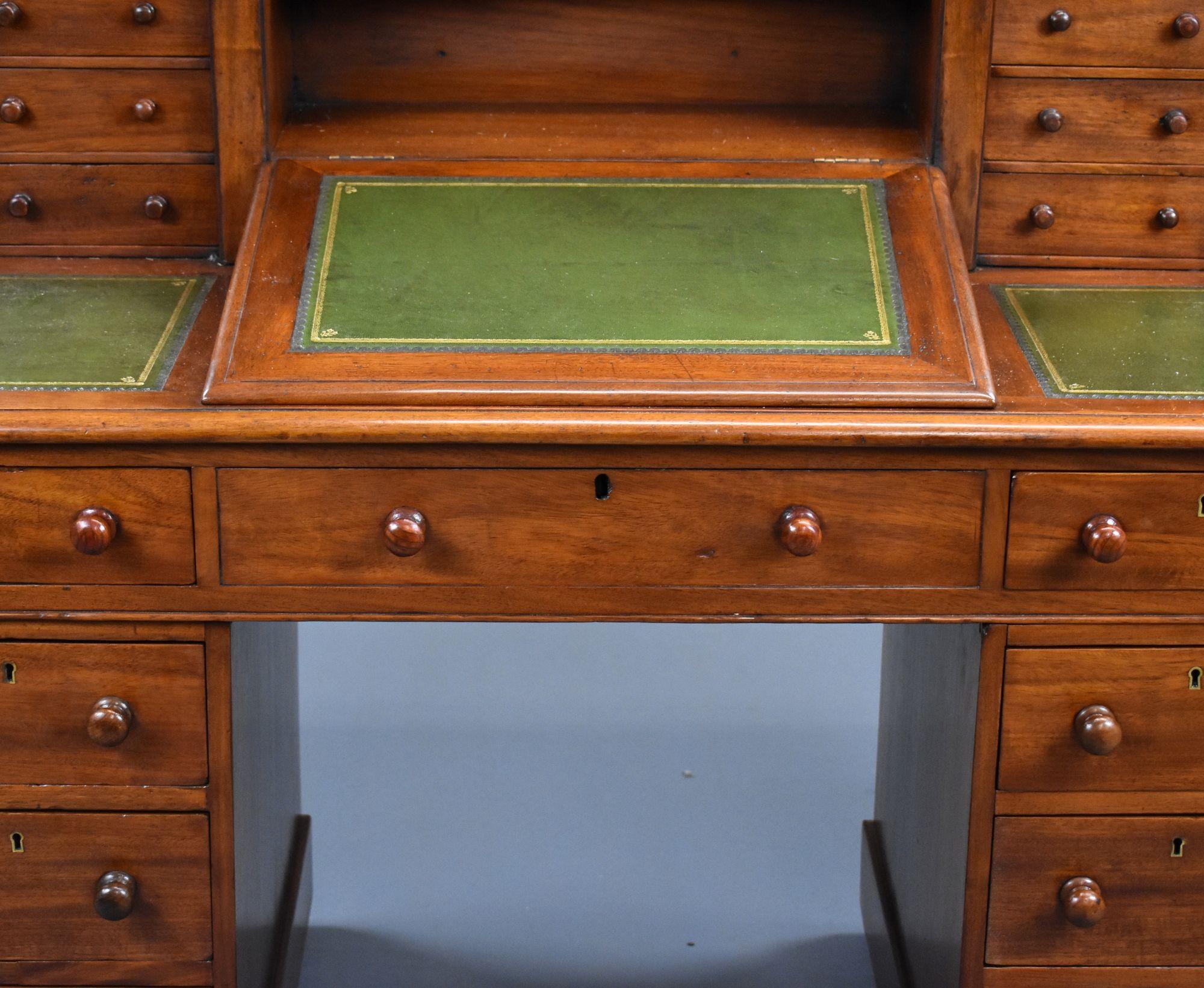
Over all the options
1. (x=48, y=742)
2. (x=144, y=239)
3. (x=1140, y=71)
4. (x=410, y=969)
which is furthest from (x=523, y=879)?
(x=1140, y=71)

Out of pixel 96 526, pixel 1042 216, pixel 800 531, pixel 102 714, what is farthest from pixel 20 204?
pixel 1042 216

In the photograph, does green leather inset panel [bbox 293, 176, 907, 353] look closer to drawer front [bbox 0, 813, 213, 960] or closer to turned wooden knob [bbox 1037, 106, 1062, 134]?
turned wooden knob [bbox 1037, 106, 1062, 134]

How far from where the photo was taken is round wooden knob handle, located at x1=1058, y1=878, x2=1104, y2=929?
235cm

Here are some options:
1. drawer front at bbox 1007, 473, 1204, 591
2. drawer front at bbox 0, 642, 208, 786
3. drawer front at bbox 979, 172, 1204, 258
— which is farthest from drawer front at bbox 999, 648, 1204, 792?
drawer front at bbox 0, 642, 208, 786

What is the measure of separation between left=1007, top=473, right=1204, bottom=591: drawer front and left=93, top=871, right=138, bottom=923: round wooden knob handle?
1217 mm

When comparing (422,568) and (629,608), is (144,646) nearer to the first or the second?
(422,568)

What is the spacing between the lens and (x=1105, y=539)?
85.7 inches

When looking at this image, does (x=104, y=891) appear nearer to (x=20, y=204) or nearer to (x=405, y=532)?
(x=405, y=532)

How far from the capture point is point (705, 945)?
3115 mm

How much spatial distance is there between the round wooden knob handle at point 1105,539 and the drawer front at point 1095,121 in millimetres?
649

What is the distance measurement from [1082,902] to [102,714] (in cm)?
130

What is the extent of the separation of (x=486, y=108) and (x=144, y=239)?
1.78ft

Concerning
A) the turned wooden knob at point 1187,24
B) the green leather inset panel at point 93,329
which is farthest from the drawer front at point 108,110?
the turned wooden knob at point 1187,24

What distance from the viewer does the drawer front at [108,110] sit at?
2.57 meters
